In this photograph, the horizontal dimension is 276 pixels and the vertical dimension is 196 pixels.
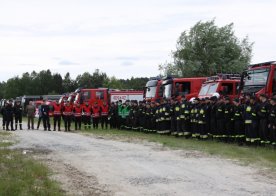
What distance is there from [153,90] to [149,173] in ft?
65.2

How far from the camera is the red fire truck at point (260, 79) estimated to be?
19938 mm

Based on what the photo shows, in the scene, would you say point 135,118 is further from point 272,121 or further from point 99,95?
point 272,121

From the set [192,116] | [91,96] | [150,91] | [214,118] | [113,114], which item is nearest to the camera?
[214,118]

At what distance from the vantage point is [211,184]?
381 inches

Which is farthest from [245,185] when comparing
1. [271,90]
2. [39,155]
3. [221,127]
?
[271,90]

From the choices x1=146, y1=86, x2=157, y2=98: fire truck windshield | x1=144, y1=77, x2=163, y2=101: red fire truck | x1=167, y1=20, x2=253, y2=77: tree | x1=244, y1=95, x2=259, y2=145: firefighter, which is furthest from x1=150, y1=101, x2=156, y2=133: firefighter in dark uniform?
x1=167, y1=20, x2=253, y2=77: tree

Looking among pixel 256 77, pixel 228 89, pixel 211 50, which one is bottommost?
pixel 228 89

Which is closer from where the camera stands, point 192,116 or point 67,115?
point 192,116

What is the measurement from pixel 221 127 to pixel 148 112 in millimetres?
7645

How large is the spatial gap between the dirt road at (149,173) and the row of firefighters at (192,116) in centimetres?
283

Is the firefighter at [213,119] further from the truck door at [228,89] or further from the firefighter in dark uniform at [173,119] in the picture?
the truck door at [228,89]

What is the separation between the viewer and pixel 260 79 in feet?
67.5

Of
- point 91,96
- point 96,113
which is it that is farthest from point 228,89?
point 91,96

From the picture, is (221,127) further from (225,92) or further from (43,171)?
(43,171)
